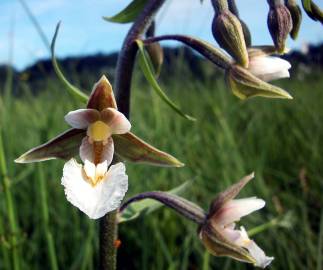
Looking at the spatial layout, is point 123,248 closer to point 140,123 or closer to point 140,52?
point 140,123

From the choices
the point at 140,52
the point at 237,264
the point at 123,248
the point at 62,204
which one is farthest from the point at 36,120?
the point at 140,52

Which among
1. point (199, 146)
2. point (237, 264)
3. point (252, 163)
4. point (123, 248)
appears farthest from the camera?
point (199, 146)

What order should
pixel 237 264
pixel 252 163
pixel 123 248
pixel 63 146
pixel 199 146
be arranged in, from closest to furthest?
pixel 63 146 < pixel 237 264 < pixel 123 248 < pixel 252 163 < pixel 199 146

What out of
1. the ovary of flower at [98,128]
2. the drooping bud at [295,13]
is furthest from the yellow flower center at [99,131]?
the drooping bud at [295,13]

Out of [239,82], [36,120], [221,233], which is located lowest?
[36,120]

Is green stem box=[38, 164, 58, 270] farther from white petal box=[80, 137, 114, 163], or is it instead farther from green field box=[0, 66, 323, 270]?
white petal box=[80, 137, 114, 163]

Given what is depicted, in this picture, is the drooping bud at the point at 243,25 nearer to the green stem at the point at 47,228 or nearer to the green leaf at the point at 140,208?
the green leaf at the point at 140,208
